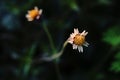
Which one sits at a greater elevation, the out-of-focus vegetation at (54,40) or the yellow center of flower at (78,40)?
the out-of-focus vegetation at (54,40)

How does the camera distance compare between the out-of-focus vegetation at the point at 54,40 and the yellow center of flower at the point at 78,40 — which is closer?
the yellow center of flower at the point at 78,40

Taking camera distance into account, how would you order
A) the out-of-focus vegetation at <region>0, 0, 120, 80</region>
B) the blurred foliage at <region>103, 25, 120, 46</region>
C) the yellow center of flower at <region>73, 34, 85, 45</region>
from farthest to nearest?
the out-of-focus vegetation at <region>0, 0, 120, 80</region>, the blurred foliage at <region>103, 25, 120, 46</region>, the yellow center of flower at <region>73, 34, 85, 45</region>

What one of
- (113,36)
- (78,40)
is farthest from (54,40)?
(78,40)

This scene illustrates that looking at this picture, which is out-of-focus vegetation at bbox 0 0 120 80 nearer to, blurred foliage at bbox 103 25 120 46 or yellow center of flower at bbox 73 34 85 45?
blurred foliage at bbox 103 25 120 46

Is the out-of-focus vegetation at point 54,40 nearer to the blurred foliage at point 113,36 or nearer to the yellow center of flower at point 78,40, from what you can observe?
the blurred foliage at point 113,36

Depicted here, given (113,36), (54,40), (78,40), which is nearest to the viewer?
(78,40)

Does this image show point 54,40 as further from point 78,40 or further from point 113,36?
point 78,40

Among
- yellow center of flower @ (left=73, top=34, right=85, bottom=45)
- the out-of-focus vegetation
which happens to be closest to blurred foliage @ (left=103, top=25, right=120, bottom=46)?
the out-of-focus vegetation

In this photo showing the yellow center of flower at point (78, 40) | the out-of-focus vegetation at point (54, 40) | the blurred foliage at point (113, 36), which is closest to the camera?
the yellow center of flower at point (78, 40)

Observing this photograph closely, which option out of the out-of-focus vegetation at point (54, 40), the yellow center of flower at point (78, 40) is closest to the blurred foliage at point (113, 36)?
the out-of-focus vegetation at point (54, 40)
